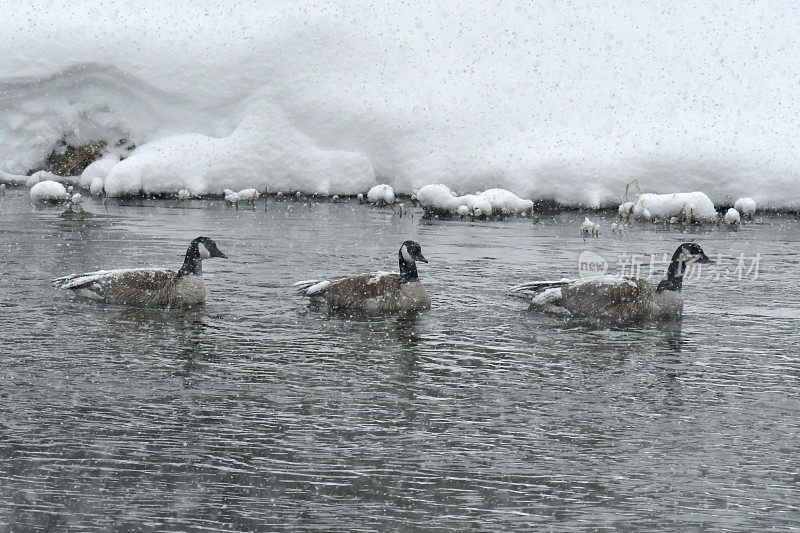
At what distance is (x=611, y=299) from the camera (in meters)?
12.6

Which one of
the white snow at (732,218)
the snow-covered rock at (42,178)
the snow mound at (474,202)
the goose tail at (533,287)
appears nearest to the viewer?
the goose tail at (533,287)

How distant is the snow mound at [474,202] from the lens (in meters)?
24.1

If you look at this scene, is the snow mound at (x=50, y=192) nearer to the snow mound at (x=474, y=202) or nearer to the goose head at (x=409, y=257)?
the snow mound at (x=474, y=202)

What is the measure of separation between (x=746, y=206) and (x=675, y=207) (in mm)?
2281

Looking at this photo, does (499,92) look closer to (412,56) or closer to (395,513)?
(412,56)

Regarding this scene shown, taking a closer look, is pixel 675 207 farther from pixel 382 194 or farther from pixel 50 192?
pixel 50 192

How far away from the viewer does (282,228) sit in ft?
68.4

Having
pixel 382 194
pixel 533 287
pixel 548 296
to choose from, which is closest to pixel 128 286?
pixel 533 287

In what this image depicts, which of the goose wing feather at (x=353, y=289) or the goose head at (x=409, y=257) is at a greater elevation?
the goose head at (x=409, y=257)

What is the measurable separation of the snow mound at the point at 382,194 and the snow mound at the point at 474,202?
232cm

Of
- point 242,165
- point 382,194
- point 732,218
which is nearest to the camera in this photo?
point 732,218

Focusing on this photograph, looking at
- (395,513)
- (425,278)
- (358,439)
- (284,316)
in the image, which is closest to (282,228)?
(425,278)

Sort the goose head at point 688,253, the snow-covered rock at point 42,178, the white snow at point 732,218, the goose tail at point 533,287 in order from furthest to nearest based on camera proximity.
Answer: the snow-covered rock at point 42,178
the white snow at point 732,218
the goose head at point 688,253
the goose tail at point 533,287

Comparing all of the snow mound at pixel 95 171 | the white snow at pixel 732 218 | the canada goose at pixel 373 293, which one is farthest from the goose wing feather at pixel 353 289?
the snow mound at pixel 95 171
